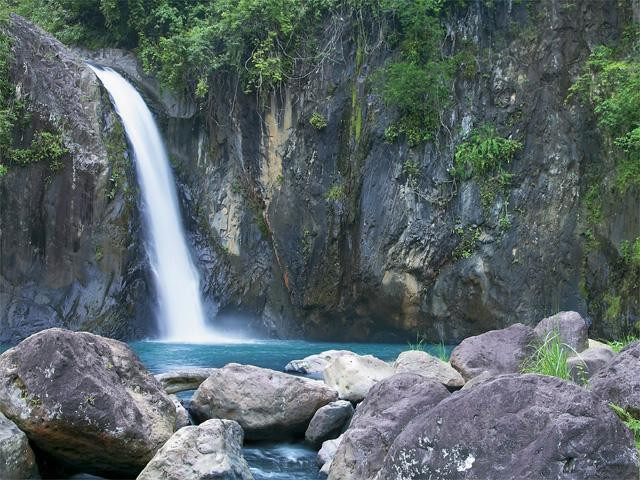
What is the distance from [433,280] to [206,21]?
8.86 metres

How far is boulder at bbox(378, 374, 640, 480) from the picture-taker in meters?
3.90

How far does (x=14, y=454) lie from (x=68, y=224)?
10.6 metres

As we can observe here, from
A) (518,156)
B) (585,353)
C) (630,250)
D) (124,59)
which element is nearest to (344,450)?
(585,353)

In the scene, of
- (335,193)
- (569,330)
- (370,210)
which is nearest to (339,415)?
(569,330)

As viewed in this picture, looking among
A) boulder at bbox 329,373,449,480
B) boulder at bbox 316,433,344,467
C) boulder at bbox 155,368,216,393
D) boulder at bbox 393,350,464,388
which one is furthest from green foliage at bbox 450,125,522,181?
boulder at bbox 329,373,449,480

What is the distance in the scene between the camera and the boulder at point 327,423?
7.26 metres

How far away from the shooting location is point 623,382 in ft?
17.2

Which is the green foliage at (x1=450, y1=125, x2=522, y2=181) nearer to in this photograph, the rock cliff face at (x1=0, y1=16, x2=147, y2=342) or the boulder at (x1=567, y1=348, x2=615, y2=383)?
A: the rock cliff face at (x1=0, y1=16, x2=147, y2=342)

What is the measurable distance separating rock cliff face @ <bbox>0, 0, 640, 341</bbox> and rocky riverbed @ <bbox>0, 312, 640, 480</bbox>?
21.4 feet

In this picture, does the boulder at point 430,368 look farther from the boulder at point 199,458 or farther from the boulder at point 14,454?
the boulder at point 14,454

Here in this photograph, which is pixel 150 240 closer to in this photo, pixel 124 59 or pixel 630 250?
pixel 124 59

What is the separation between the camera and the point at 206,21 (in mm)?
18500

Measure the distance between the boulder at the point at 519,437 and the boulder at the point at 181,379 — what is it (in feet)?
16.7

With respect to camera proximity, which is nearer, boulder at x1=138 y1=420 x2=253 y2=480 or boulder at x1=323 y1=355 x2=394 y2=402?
boulder at x1=138 y1=420 x2=253 y2=480
